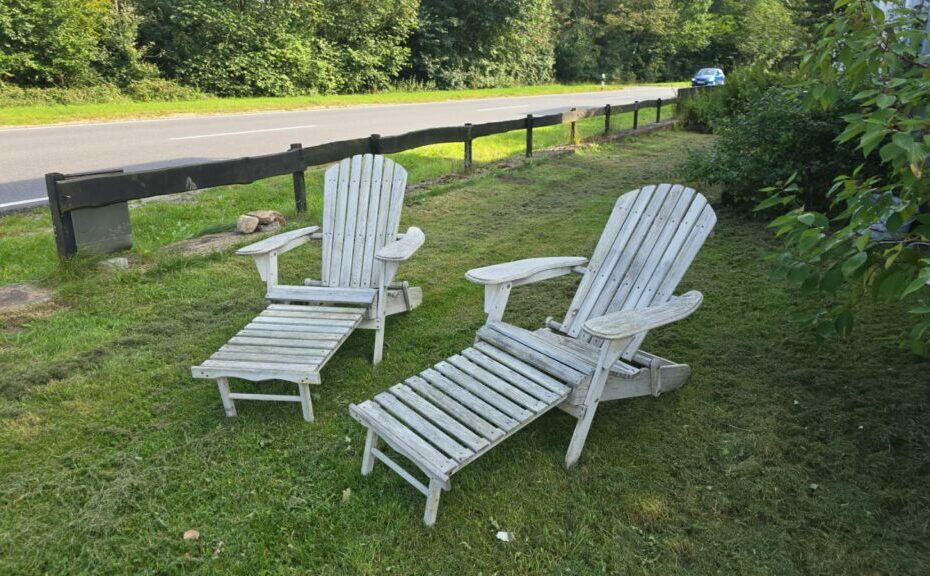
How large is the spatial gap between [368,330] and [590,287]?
A: 1428 mm

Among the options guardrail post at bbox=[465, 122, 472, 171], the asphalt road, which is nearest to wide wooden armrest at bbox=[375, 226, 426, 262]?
the asphalt road

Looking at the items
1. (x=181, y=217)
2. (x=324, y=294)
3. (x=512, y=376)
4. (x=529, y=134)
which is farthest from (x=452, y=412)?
(x=529, y=134)

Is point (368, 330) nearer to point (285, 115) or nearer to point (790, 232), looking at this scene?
point (790, 232)

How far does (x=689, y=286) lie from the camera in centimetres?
458

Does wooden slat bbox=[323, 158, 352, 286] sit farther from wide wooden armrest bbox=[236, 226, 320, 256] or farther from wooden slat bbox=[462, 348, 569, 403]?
wooden slat bbox=[462, 348, 569, 403]

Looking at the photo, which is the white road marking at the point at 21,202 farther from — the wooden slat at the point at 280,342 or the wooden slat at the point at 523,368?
the wooden slat at the point at 523,368

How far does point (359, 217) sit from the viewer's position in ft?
14.0

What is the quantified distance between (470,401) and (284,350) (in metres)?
1.02

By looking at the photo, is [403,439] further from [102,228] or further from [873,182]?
[102,228]

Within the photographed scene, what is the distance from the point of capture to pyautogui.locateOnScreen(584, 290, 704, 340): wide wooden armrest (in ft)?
8.24

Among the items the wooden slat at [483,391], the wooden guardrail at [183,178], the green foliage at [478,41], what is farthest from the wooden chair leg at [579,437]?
the green foliage at [478,41]

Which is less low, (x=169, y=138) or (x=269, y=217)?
(x=169, y=138)

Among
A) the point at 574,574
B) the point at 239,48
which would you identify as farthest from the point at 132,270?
the point at 239,48

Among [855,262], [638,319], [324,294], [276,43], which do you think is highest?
[276,43]
